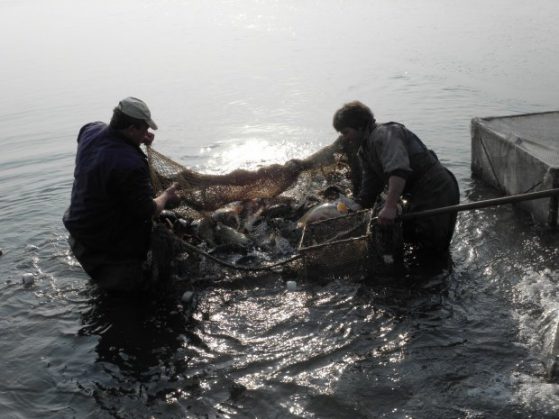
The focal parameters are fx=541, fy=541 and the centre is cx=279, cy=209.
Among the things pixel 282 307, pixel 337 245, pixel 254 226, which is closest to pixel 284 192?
pixel 254 226

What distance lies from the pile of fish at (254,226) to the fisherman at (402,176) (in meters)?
0.66

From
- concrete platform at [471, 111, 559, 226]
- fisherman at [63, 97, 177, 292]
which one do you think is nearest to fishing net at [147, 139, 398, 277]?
fisherman at [63, 97, 177, 292]

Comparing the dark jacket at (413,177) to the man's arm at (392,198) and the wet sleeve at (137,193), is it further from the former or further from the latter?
the wet sleeve at (137,193)

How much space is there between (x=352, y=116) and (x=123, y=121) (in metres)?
2.39

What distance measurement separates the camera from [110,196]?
18.1 feet

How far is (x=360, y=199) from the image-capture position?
6.59 metres

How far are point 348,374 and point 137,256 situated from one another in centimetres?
265

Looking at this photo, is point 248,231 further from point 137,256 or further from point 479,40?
point 479,40

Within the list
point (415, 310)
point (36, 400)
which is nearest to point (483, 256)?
point (415, 310)

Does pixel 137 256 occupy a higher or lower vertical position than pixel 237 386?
higher

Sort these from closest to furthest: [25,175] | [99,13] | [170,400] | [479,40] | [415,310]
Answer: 1. [170,400]
2. [415,310]
3. [25,175]
4. [479,40]
5. [99,13]

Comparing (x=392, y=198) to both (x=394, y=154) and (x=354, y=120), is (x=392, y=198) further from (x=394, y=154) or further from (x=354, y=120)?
(x=354, y=120)

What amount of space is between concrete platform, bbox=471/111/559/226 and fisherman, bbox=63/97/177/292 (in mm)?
4744

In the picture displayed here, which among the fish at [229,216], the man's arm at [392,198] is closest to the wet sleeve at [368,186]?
the man's arm at [392,198]
